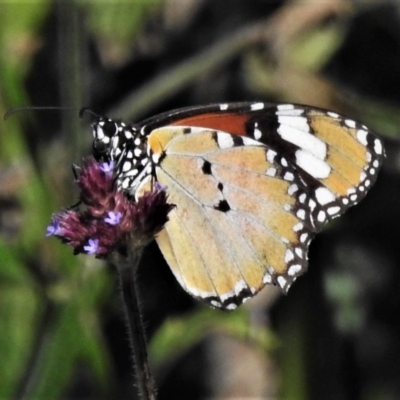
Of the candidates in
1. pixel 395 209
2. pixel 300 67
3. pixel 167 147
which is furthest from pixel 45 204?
pixel 395 209

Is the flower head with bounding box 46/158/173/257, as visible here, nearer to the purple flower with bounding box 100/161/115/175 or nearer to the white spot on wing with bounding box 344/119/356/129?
the purple flower with bounding box 100/161/115/175

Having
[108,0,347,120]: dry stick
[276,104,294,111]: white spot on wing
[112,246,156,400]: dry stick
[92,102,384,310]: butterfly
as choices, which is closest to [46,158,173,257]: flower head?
[112,246,156,400]: dry stick

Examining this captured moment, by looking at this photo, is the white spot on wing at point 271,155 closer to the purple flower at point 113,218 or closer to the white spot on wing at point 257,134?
the white spot on wing at point 257,134

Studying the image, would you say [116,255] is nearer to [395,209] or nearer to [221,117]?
[221,117]

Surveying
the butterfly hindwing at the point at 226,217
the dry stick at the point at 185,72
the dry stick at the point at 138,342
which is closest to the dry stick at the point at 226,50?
the dry stick at the point at 185,72

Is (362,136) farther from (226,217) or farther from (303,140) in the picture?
(226,217)

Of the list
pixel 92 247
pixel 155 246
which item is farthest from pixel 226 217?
pixel 155 246
